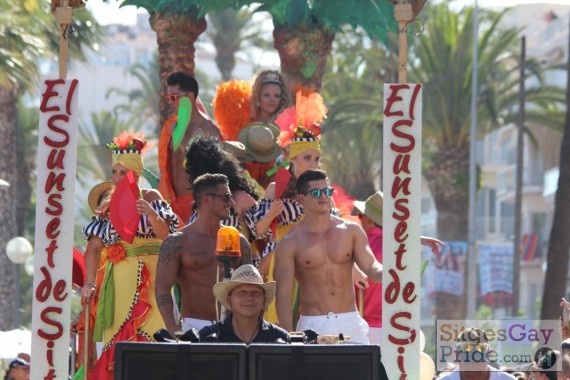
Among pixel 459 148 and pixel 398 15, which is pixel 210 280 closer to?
pixel 398 15

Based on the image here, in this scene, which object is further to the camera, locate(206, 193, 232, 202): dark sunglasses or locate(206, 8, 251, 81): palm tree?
locate(206, 8, 251, 81): palm tree

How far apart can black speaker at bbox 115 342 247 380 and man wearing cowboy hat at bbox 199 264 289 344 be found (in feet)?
2.99

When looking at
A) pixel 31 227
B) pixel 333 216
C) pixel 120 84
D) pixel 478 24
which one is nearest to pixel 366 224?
pixel 333 216

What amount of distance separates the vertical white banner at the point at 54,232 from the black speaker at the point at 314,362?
246cm

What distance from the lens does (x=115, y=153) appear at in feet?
39.2

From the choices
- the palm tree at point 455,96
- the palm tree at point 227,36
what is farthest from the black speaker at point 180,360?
the palm tree at point 227,36

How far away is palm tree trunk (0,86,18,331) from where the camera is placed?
29.4 meters

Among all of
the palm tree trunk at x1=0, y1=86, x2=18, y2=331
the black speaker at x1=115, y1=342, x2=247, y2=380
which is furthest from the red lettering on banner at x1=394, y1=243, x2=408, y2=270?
the palm tree trunk at x1=0, y1=86, x2=18, y2=331

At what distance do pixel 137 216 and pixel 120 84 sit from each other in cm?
9514

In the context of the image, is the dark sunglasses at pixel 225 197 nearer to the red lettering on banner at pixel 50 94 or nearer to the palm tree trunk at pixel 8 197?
the red lettering on banner at pixel 50 94

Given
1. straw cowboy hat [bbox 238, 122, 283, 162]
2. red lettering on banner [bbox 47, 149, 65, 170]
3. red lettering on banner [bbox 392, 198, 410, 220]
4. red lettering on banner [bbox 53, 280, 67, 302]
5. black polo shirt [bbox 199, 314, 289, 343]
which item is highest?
straw cowboy hat [bbox 238, 122, 283, 162]

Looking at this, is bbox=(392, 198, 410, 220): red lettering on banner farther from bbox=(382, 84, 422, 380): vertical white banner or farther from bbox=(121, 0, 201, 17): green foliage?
bbox=(121, 0, 201, 17): green foliage

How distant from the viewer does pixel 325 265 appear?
35.5 feet

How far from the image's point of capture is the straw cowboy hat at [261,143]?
13.4 meters
